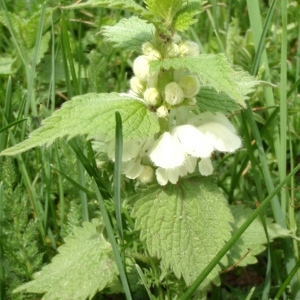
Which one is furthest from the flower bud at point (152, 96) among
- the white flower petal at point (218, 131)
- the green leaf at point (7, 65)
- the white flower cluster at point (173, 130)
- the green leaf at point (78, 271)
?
the green leaf at point (7, 65)

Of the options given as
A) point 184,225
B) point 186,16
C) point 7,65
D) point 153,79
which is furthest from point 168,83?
point 7,65

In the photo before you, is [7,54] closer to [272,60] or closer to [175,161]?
[272,60]

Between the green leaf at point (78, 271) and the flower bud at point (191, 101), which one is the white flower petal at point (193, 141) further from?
the green leaf at point (78, 271)

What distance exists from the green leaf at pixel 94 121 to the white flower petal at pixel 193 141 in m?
0.06

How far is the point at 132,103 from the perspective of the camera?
1133mm

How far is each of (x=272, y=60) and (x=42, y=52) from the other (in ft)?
2.94

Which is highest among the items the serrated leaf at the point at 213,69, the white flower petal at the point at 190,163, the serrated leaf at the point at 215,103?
the serrated leaf at the point at 213,69

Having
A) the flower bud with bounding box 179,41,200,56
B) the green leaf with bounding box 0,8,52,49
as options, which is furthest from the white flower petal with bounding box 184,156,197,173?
the green leaf with bounding box 0,8,52,49

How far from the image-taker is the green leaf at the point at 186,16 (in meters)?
1.10

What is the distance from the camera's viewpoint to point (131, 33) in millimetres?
1255

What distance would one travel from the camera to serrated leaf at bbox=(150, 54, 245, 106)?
0.95 meters

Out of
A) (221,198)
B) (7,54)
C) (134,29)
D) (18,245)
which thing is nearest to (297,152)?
(221,198)

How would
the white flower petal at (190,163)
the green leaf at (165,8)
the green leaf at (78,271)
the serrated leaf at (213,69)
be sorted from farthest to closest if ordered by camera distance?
the green leaf at (78,271) < the white flower petal at (190,163) < the green leaf at (165,8) < the serrated leaf at (213,69)

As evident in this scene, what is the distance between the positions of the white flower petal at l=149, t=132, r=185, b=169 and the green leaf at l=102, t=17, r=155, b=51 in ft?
0.75
